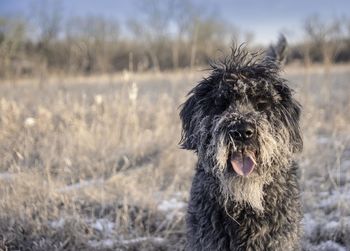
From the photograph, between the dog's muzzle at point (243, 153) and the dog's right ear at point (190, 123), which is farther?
the dog's right ear at point (190, 123)

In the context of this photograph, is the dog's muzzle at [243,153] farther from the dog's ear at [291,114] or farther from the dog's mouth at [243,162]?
the dog's ear at [291,114]

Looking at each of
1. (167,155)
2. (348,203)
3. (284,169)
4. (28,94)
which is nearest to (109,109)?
(167,155)

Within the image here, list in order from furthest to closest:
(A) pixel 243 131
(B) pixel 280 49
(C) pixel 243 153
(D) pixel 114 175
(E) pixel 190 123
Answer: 1. (D) pixel 114 175
2. (B) pixel 280 49
3. (E) pixel 190 123
4. (C) pixel 243 153
5. (A) pixel 243 131

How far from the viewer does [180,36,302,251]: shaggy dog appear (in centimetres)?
318

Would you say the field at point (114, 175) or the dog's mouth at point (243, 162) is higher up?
the dog's mouth at point (243, 162)

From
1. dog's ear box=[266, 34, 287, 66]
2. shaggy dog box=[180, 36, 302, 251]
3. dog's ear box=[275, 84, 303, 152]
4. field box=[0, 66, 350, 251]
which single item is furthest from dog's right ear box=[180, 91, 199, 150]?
dog's ear box=[266, 34, 287, 66]

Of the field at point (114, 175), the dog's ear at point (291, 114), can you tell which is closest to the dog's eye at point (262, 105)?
the dog's ear at point (291, 114)

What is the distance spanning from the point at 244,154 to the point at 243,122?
242 mm

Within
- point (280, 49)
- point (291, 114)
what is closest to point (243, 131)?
point (291, 114)

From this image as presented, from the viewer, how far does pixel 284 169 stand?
11.8ft

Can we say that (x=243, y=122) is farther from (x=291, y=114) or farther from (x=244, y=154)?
(x=291, y=114)

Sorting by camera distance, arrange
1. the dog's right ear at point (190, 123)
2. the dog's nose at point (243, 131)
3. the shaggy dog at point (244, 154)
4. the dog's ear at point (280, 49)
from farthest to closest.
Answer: the dog's ear at point (280, 49)
the dog's right ear at point (190, 123)
the shaggy dog at point (244, 154)
the dog's nose at point (243, 131)

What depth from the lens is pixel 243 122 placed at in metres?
3.09

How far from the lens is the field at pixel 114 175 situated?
192 inches
